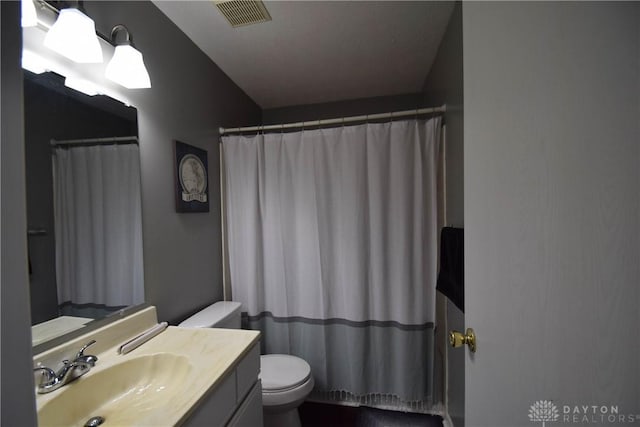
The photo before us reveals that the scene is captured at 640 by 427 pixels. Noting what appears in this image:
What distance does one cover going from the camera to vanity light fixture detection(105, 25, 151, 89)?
3.50 feet

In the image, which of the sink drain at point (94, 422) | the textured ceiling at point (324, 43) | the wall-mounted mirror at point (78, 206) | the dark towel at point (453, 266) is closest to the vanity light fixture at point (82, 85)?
the wall-mounted mirror at point (78, 206)

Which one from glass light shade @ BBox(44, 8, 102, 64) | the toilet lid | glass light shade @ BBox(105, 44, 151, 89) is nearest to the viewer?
glass light shade @ BBox(44, 8, 102, 64)

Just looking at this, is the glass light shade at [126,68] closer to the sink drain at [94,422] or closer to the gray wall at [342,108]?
the sink drain at [94,422]

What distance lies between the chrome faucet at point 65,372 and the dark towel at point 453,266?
4.82 feet

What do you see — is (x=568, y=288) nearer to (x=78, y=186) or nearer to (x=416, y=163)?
(x=416, y=163)

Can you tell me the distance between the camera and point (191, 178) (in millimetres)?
1561

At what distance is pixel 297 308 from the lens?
1.83 metres

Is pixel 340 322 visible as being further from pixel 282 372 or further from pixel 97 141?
pixel 97 141

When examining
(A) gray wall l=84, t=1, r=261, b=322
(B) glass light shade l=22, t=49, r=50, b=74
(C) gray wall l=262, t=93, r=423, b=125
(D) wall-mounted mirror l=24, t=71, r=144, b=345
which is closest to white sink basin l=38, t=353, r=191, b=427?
(D) wall-mounted mirror l=24, t=71, r=144, b=345

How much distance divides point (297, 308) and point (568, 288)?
1507mm

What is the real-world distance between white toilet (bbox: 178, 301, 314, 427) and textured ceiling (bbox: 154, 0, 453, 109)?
5.65 ft

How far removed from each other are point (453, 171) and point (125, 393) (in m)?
1.79

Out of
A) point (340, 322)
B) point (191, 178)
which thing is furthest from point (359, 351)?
point (191, 178)

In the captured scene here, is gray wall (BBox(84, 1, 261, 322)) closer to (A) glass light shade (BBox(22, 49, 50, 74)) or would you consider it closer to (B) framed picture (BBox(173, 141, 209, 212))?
(B) framed picture (BBox(173, 141, 209, 212))
